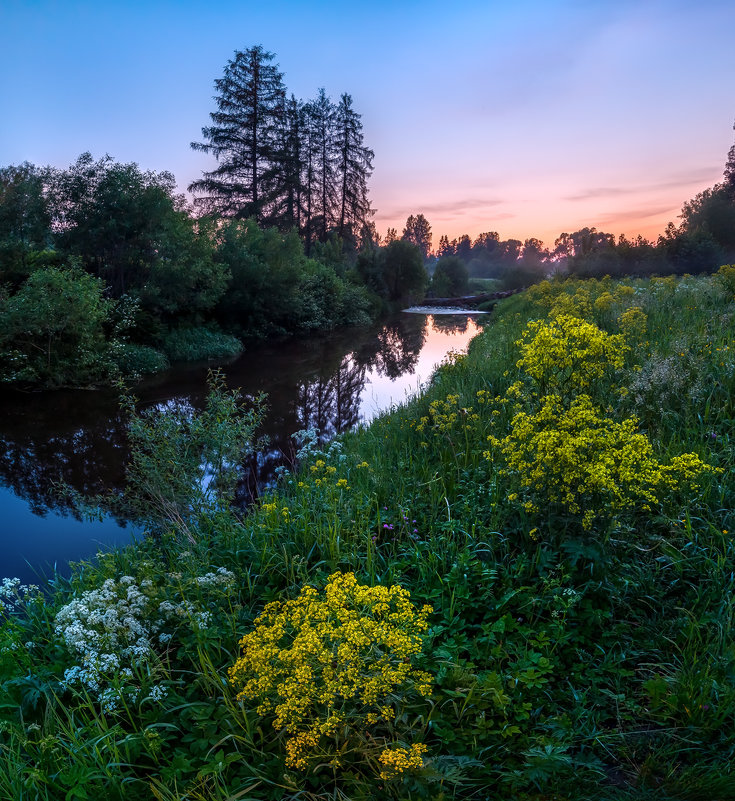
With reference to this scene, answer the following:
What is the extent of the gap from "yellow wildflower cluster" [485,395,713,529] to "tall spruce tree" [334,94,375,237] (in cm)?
4295

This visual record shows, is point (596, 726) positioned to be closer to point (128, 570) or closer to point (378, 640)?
point (378, 640)

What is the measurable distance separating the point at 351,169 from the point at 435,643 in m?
45.3

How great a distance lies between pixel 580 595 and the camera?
2975mm

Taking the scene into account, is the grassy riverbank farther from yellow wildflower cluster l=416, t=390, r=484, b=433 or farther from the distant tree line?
the distant tree line

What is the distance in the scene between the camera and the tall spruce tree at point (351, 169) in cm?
4203

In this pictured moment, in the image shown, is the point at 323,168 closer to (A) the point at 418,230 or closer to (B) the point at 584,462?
(B) the point at 584,462

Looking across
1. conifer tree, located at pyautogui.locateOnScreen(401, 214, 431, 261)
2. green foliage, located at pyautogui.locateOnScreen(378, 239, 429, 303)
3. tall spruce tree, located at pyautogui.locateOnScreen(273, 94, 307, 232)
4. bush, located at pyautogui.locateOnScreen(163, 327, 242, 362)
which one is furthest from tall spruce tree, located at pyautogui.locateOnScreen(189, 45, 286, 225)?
conifer tree, located at pyautogui.locateOnScreen(401, 214, 431, 261)

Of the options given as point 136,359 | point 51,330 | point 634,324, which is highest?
point 51,330

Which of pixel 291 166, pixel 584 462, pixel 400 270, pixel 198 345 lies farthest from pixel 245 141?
pixel 584 462

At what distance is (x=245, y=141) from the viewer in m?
35.2

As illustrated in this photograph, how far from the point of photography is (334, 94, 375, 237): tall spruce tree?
138 feet

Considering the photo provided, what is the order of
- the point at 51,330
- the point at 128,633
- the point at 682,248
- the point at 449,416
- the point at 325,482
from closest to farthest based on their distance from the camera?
the point at 128,633 < the point at 325,482 < the point at 449,416 < the point at 51,330 < the point at 682,248

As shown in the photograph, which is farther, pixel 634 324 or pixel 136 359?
pixel 136 359

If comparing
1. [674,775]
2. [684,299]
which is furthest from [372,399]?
[674,775]
